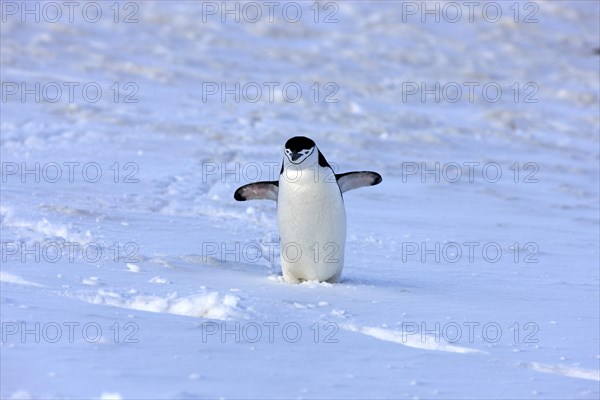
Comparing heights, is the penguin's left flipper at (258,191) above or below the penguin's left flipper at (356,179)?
below

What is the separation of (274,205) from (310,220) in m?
2.75

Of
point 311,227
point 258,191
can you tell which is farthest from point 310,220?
point 258,191

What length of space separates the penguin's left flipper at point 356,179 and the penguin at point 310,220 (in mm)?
142

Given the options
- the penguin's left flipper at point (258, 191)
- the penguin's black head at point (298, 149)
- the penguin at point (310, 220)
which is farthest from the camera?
the penguin's left flipper at point (258, 191)

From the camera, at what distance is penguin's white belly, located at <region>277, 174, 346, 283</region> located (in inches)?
197

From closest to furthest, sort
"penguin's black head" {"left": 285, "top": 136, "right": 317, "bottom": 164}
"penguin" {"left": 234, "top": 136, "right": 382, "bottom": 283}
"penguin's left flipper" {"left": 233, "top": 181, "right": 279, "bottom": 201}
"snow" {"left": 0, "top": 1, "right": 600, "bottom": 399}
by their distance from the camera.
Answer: "snow" {"left": 0, "top": 1, "right": 600, "bottom": 399}, "penguin's black head" {"left": 285, "top": 136, "right": 317, "bottom": 164}, "penguin" {"left": 234, "top": 136, "right": 382, "bottom": 283}, "penguin's left flipper" {"left": 233, "top": 181, "right": 279, "bottom": 201}

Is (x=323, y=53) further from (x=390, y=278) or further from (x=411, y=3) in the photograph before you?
(x=390, y=278)

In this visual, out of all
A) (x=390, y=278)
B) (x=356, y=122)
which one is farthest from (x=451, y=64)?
(x=390, y=278)

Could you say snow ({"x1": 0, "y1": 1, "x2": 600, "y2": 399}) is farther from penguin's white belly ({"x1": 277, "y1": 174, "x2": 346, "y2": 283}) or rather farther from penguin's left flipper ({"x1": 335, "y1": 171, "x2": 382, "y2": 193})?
penguin's left flipper ({"x1": 335, "y1": 171, "x2": 382, "y2": 193})

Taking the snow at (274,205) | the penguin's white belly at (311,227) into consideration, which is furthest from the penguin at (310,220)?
the snow at (274,205)

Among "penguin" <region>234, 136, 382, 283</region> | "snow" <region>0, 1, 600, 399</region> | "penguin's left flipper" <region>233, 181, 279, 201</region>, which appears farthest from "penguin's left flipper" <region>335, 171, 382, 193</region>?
"snow" <region>0, 1, 600, 399</region>

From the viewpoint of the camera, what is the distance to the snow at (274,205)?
140 inches

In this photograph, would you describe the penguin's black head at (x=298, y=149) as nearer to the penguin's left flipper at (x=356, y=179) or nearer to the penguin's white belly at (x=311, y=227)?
the penguin's white belly at (x=311, y=227)

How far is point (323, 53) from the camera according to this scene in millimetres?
16953
